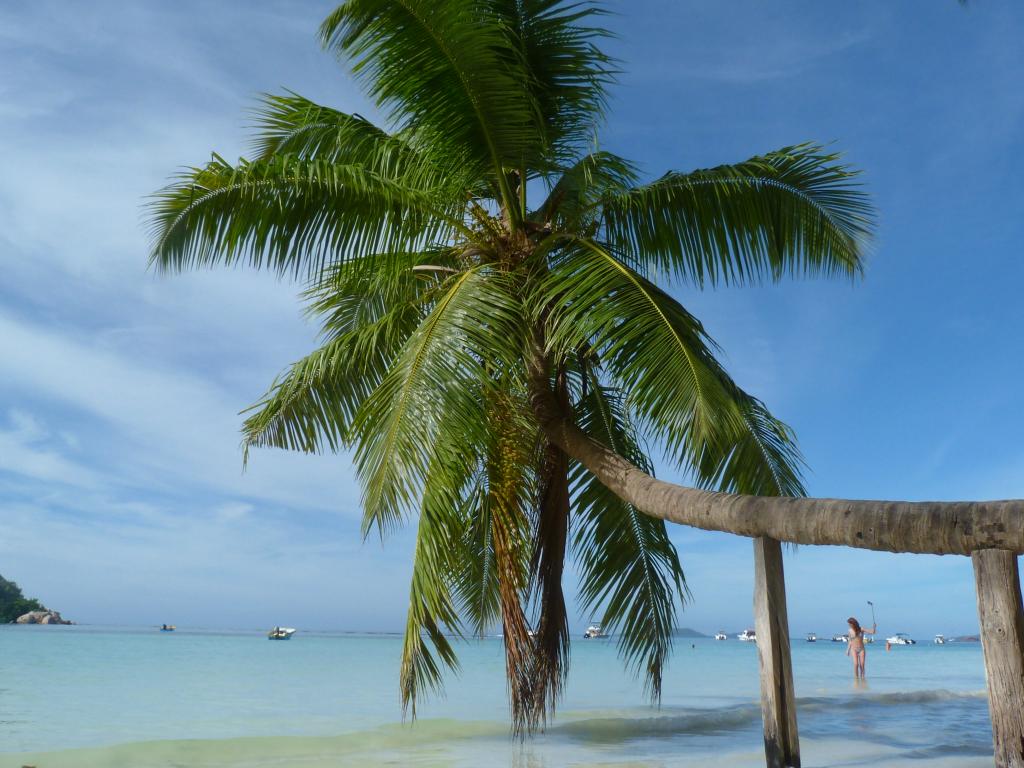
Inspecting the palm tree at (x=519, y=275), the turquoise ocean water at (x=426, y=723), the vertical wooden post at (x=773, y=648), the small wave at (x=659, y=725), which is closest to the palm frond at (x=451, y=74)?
the palm tree at (x=519, y=275)

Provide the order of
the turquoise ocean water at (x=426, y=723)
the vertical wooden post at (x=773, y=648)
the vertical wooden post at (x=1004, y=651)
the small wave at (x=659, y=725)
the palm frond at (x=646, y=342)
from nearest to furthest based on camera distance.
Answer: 1. the vertical wooden post at (x=1004, y=651)
2. the vertical wooden post at (x=773, y=648)
3. the palm frond at (x=646, y=342)
4. the turquoise ocean water at (x=426, y=723)
5. the small wave at (x=659, y=725)

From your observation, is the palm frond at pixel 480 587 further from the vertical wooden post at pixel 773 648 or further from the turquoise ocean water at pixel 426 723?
the vertical wooden post at pixel 773 648

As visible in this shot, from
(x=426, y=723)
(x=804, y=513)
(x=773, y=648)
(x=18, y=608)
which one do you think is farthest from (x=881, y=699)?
(x=18, y=608)

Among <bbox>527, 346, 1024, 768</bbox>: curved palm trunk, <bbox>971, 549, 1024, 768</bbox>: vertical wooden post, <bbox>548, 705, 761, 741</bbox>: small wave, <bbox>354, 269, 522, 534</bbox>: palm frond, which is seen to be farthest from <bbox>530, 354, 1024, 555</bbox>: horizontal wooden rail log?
<bbox>548, 705, 761, 741</bbox>: small wave

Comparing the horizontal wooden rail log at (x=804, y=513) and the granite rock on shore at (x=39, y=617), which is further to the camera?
the granite rock on shore at (x=39, y=617)

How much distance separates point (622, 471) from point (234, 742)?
25.2 ft

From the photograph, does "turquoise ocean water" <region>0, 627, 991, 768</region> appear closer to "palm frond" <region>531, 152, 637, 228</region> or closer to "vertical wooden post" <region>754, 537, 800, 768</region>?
"vertical wooden post" <region>754, 537, 800, 768</region>

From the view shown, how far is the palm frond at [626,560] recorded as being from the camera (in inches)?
304

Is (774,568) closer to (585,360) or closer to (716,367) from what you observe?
(716,367)

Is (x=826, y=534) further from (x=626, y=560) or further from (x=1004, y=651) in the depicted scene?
(x=626, y=560)

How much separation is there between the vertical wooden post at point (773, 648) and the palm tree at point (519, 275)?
3.17 ft

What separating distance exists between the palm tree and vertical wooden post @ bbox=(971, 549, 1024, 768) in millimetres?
2149

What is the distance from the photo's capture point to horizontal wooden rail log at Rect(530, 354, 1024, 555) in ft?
11.5

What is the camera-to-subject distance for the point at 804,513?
4.55 meters
